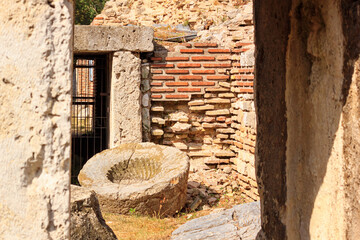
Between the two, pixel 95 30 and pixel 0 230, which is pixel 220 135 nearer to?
pixel 95 30

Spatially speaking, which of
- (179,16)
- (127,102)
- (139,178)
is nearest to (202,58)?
(127,102)

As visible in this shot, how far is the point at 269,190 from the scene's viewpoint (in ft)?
8.55

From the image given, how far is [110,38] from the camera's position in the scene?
21.5 ft

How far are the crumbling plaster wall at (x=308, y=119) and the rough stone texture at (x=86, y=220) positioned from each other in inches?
53.6

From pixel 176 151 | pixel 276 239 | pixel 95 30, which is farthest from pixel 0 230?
pixel 95 30

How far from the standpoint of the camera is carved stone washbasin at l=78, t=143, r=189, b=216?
5.21 metres

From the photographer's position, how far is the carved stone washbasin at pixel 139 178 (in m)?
5.21

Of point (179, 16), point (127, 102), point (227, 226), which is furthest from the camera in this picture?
point (179, 16)

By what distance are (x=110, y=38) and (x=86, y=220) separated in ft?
12.3

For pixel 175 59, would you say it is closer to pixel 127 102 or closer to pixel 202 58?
pixel 202 58

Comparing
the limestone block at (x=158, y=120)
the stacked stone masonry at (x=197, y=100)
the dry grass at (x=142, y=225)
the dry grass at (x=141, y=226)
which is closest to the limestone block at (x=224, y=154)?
the stacked stone masonry at (x=197, y=100)

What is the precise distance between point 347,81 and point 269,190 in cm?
94

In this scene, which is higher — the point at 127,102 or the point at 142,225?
the point at 127,102

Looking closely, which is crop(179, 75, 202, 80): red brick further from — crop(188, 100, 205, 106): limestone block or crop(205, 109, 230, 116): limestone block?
crop(205, 109, 230, 116): limestone block
